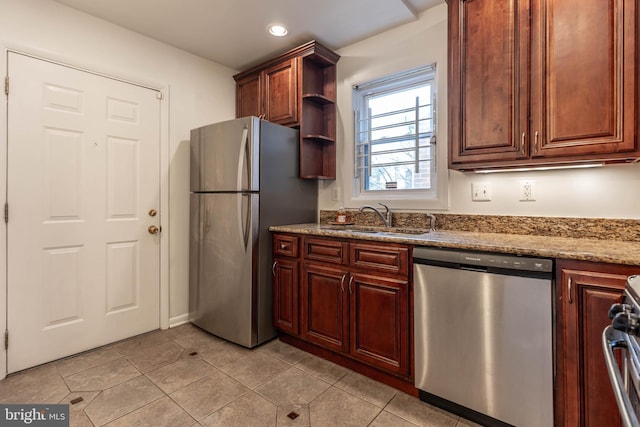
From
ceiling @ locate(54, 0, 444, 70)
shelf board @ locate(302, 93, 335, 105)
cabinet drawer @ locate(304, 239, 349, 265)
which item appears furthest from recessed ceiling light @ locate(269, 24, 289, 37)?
cabinet drawer @ locate(304, 239, 349, 265)

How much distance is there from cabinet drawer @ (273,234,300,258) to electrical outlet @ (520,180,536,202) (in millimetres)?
1501

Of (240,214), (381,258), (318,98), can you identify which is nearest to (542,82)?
(381,258)

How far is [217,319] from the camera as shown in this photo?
8.42ft

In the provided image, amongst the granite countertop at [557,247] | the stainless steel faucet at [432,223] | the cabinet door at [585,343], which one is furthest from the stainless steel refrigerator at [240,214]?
the cabinet door at [585,343]

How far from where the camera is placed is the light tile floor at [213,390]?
1616 mm

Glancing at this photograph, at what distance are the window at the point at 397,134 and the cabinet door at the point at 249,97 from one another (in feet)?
3.11

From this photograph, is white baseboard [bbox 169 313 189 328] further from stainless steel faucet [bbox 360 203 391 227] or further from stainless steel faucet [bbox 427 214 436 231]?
stainless steel faucet [bbox 427 214 436 231]

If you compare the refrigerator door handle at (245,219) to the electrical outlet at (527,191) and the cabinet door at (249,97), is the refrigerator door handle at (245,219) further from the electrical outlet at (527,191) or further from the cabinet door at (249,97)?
the electrical outlet at (527,191)

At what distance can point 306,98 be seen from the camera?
2.74 m

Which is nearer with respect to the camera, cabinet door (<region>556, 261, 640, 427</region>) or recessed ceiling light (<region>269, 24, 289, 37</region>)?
cabinet door (<region>556, 261, 640, 427</region>)

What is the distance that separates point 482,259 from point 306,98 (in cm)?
194

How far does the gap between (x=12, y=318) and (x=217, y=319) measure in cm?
127

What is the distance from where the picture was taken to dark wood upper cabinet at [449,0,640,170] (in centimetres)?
145

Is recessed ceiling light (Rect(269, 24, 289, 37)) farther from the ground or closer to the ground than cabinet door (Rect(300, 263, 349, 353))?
farther from the ground
